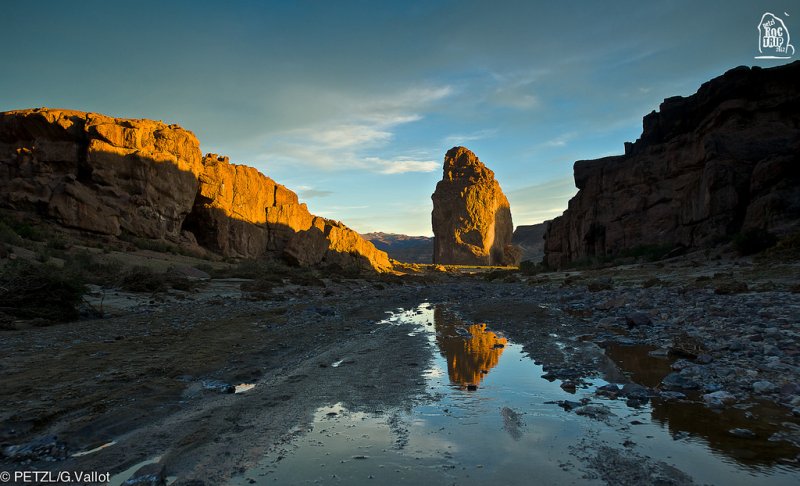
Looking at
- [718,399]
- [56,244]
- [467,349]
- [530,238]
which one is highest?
[530,238]

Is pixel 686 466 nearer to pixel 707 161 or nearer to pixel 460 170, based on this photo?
pixel 707 161

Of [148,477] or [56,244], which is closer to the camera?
[148,477]

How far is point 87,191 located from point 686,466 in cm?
3615

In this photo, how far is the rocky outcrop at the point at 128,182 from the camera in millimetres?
27906

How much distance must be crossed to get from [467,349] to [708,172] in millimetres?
28436

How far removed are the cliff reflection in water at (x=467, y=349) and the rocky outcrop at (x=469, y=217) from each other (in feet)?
365

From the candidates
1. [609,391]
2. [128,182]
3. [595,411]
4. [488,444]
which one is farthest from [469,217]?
[488,444]

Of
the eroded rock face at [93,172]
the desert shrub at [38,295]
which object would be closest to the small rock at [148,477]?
the desert shrub at [38,295]

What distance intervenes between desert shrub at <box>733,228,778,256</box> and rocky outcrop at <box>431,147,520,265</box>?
101 metres

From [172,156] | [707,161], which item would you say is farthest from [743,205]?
[172,156]

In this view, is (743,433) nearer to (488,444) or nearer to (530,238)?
(488,444)

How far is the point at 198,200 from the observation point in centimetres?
4000

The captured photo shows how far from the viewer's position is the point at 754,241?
743 inches

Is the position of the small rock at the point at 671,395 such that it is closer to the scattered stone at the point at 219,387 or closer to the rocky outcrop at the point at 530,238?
the scattered stone at the point at 219,387
